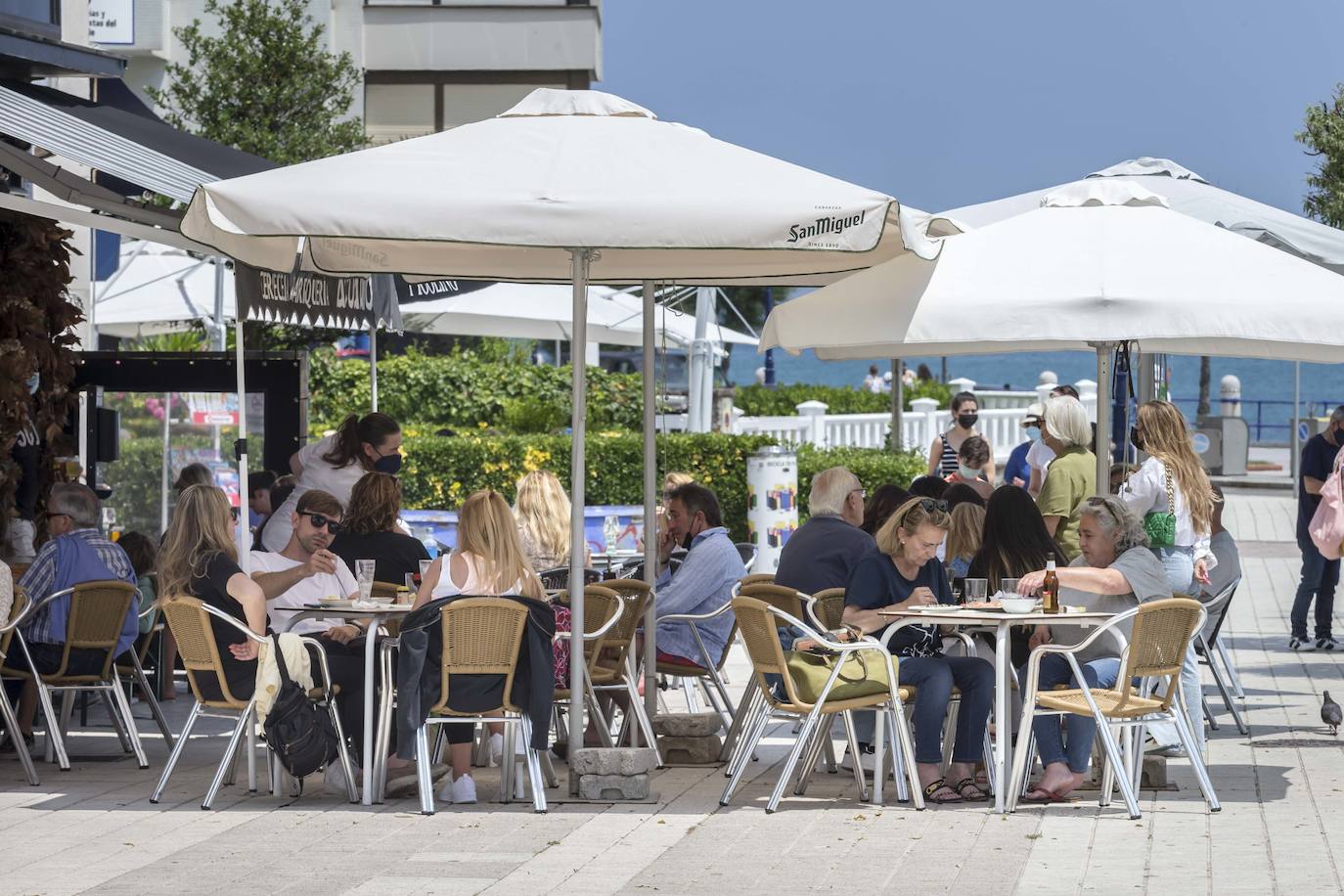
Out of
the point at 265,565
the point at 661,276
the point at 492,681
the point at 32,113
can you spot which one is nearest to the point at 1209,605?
the point at 661,276

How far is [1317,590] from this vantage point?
43.8 feet

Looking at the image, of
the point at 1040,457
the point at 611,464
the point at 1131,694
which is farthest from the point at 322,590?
the point at 611,464

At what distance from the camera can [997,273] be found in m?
8.19

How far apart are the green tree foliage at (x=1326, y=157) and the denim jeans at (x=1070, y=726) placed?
11.1m

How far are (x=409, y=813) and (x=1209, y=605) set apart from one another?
430cm

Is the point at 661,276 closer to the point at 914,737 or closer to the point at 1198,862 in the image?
the point at 914,737

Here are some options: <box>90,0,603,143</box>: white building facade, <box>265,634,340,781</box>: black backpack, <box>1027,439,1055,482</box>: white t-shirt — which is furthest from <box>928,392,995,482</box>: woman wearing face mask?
<box>90,0,603,143</box>: white building facade

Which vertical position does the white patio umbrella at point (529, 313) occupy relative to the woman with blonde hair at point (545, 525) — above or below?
above

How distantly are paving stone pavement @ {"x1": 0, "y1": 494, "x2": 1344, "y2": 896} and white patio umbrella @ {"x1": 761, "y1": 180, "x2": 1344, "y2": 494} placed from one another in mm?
1939

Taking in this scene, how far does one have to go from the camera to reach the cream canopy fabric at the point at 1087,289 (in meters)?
7.82

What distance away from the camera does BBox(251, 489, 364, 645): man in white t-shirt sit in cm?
809

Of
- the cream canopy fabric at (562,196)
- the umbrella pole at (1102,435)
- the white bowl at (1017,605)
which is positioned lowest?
the white bowl at (1017,605)

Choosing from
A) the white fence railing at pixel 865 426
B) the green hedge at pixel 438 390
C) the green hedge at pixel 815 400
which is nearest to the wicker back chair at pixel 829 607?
the white fence railing at pixel 865 426

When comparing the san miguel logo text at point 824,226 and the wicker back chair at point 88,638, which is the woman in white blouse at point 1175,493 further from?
the wicker back chair at point 88,638
